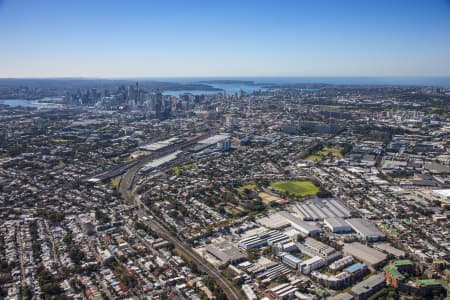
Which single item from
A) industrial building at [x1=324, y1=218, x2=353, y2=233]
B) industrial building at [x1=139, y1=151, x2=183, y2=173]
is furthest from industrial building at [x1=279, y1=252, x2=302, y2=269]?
industrial building at [x1=139, y1=151, x2=183, y2=173]

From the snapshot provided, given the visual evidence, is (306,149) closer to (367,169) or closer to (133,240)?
(367,169)

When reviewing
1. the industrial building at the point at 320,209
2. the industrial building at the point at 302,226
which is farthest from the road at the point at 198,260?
the industrial building at the point at 320,209

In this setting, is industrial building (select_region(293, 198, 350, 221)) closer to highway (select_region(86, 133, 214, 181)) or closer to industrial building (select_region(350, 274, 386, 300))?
industrial building (select_region(350, 274, 386, 300))

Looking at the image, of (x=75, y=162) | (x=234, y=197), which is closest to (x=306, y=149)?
(x=234, y=197)

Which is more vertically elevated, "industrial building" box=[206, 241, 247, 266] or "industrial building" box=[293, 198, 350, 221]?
"industrial building" box=[293, 198, 350, 221]

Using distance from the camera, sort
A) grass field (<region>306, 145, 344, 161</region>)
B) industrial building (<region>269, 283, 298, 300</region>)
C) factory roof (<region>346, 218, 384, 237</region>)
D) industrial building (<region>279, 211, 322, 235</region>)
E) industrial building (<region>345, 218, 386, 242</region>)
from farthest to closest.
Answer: grass field (<region>306, 145, 344, 161</region>), industrial building (<region>279, 211, 322, 235</region>), factory roof (<region>346, 218, 384, 237</region>), industrial building (<region>345, 218, 386, 242</region>), industrial building (<region>269, 283, 298, 300</region>)

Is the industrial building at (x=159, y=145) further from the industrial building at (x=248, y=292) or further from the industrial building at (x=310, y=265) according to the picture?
the industrial building at (x=248, y=292)
